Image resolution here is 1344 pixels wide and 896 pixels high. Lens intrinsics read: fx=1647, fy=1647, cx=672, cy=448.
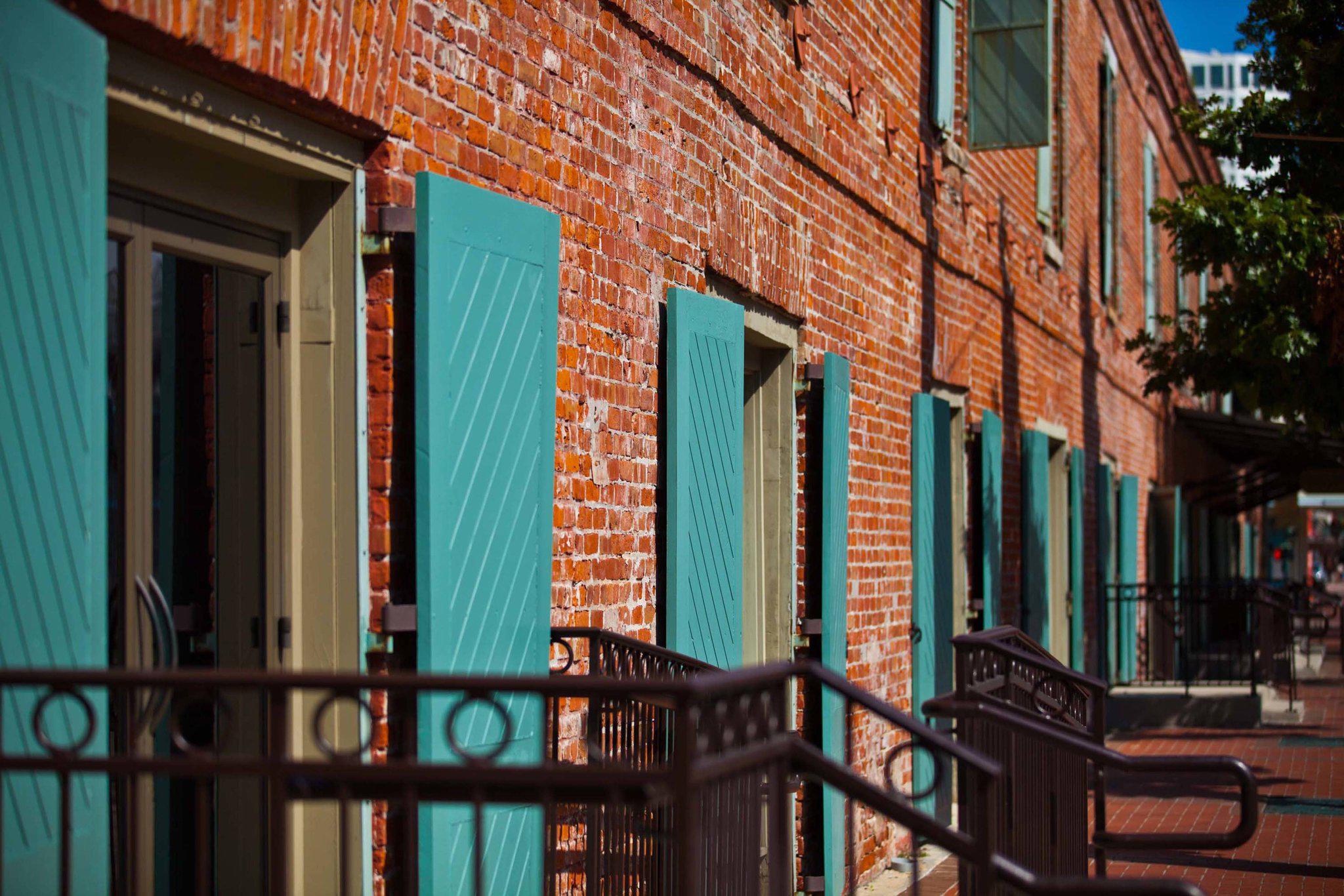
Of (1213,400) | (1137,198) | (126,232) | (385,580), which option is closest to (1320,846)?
(385,580)

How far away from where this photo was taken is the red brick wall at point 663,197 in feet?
12.9

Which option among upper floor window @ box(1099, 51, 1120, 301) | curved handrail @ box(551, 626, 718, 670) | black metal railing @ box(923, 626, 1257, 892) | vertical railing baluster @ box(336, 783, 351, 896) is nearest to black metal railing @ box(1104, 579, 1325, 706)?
upper floor window @ box(1099, 51, 1120, 301)

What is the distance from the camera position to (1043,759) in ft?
16.8

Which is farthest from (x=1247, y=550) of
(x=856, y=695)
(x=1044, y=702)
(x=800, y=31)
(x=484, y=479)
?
(x=856, y=695)

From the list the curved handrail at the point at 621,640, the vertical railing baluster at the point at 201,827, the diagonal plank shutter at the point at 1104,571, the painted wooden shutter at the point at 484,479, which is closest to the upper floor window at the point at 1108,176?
the diagonal plank shutter at the point at 1104,571

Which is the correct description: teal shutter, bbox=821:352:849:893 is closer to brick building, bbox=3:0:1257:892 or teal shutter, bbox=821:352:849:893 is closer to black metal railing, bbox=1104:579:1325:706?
brick building, bbox=3:0:1257:892

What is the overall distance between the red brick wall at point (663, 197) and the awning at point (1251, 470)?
10649mm

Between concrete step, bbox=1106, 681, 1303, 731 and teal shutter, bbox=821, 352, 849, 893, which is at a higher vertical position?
teal shutter, bbox=821, 352, 849, 893

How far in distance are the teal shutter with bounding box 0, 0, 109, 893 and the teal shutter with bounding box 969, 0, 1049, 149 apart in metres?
8.05

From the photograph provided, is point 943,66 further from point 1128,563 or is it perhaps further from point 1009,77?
point 1128,563

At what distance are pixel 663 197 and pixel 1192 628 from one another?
12546 millimetres

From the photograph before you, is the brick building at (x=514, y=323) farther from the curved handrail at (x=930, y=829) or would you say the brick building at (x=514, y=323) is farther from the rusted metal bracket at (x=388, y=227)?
the curved handrail at (x=930, y=829)

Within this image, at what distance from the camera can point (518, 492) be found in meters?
4.32

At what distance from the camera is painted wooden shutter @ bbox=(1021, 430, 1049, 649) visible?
39.2ft
